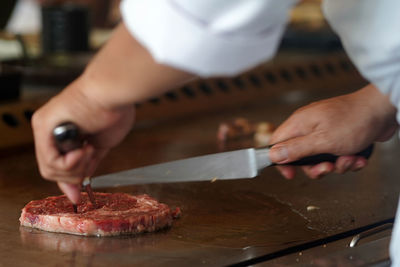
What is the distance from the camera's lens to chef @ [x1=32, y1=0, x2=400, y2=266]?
89 cm

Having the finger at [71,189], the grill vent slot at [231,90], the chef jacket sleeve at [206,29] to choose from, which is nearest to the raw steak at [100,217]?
the finger at [71,189]

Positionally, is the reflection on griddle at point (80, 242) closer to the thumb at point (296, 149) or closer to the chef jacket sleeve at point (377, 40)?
the thumb at point (296, 149)

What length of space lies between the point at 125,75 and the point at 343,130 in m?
0.52

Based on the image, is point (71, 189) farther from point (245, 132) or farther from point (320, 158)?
point (245, 132)

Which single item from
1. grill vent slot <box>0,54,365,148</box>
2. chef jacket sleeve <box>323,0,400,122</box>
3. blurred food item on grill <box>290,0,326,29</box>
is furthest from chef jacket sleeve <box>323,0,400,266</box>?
blurred food item on grill <box>290,0,326,29</box>

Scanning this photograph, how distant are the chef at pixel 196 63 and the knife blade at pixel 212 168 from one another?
0.08 ft

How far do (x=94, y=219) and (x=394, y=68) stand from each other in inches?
22.0

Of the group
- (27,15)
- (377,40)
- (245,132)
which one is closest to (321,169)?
(377,40)

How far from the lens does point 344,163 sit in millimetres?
1325

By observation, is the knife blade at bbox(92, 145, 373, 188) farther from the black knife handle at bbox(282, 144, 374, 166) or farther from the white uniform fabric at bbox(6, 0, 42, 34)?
the white uniform fabric at bbox(6, 0, 42, 34)

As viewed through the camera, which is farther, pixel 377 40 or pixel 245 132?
pixel 245 132

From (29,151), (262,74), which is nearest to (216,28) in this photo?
(29,151)

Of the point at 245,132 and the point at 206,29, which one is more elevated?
the point at 206,29

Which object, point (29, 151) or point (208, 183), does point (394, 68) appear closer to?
point (208, 183)
